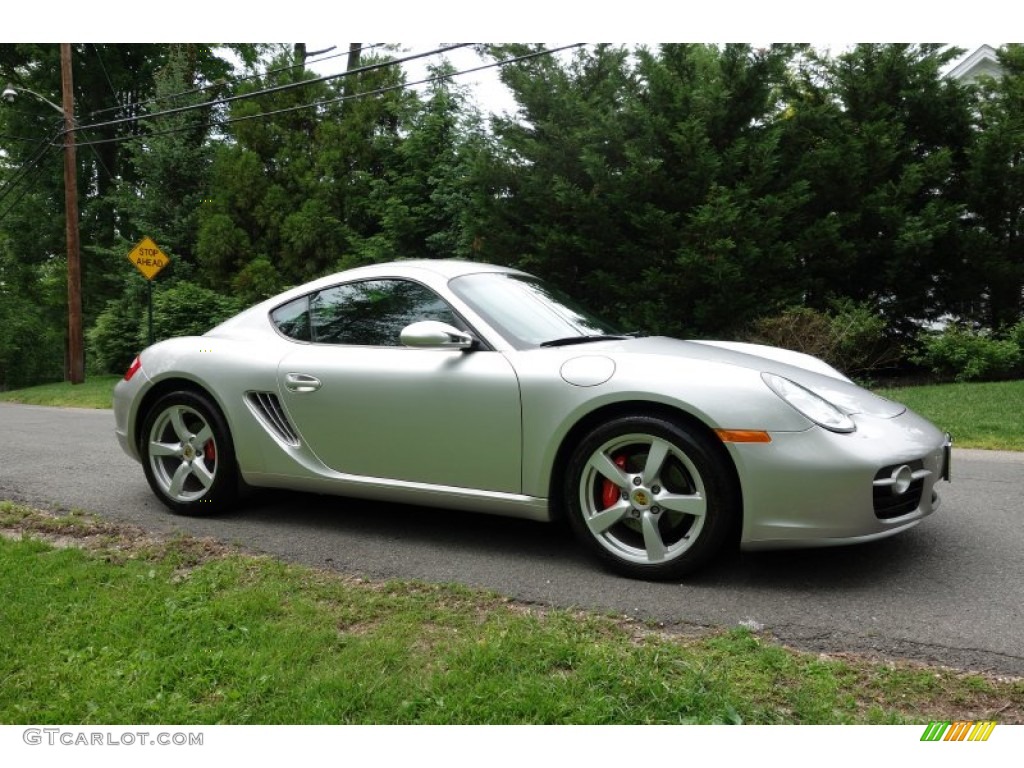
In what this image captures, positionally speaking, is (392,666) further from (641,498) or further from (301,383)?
(301,383)

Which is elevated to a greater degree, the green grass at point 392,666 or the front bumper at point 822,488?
the front bumper at point 822,488

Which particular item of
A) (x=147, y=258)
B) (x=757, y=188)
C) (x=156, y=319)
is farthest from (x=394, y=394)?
(x=156, y=319)

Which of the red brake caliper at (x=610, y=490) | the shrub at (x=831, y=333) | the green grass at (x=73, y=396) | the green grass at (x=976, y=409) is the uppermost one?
the shrub at (x=831, y=333)

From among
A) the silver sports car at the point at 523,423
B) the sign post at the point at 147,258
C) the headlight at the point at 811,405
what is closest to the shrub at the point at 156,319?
the sign post at the point at 147,258

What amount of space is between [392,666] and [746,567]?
171 centimetres

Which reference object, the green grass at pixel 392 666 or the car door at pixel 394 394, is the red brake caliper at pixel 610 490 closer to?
the car door at pixel 394 394

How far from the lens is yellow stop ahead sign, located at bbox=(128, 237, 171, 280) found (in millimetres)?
14828

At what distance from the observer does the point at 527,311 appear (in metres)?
4.20

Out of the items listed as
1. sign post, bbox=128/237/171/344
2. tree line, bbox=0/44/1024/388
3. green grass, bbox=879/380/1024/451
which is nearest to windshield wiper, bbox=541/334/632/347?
green grass, bbox=879/380/1024/451

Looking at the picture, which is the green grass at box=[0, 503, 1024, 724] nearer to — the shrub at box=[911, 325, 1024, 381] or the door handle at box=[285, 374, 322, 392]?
the door handle at box=[285, 374, 322, 392]

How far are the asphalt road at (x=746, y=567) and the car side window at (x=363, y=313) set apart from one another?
3.38 feet

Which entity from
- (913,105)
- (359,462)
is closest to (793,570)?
(359,462)

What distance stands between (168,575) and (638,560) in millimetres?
2005
